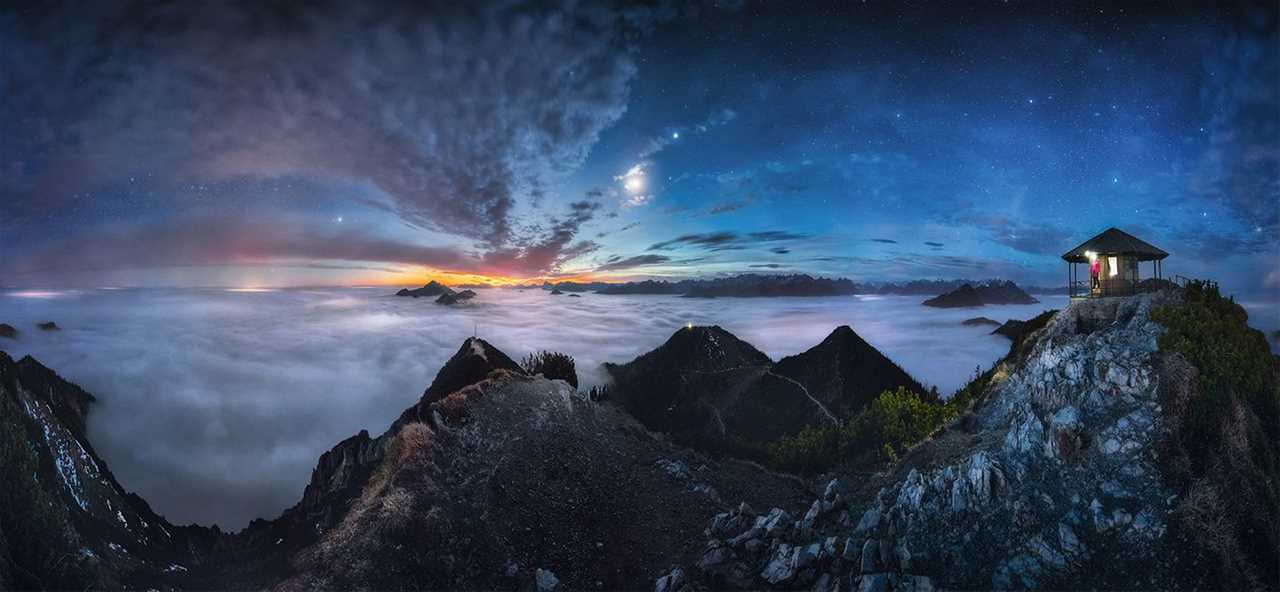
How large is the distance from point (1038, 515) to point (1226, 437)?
16.3 feet

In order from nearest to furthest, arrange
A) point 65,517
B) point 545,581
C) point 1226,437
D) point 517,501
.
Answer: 1. point 1226,437
2. point 65,517
3. point 545,581
4. point 517,501

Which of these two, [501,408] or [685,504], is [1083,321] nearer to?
[685,504]

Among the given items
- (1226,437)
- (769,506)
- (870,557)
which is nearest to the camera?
(1226,437)

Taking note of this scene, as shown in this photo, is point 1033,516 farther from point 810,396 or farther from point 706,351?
point 706,351

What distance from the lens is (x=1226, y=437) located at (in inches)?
468

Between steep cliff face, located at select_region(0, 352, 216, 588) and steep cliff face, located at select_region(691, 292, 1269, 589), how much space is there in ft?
56.2

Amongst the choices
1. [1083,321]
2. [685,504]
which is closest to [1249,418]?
[1083,321]

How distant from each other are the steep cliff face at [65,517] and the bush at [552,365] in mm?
22300

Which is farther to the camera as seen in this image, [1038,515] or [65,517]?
[1038,515]

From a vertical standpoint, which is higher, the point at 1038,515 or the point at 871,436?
the point at 1038,515

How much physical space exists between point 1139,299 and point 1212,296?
2054 millimetres

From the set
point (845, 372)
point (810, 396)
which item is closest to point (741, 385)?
point (810, 396)

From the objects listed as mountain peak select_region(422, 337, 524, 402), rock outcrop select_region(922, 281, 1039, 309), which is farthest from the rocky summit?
rock outcrop select_region(922, 281, 1039, 309)

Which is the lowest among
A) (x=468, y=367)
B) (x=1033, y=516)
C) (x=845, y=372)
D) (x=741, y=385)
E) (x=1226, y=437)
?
(x=741, y=385)
